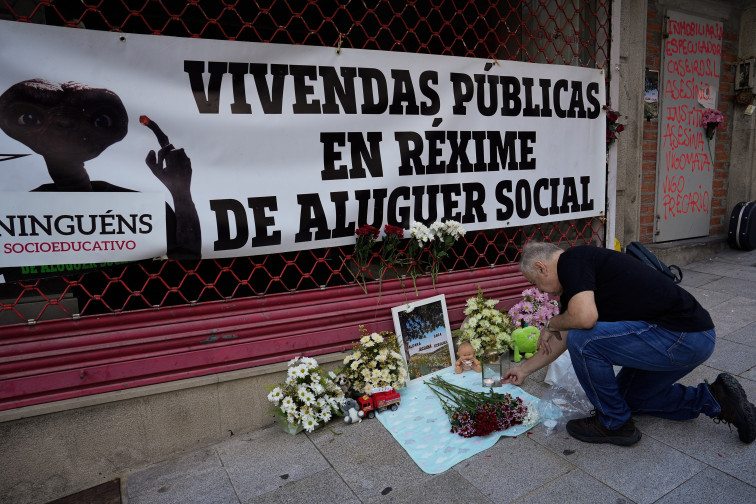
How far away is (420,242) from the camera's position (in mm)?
3824

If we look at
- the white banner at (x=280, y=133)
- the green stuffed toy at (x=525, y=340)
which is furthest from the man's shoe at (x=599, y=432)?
the white banner at (x=280, y=133)

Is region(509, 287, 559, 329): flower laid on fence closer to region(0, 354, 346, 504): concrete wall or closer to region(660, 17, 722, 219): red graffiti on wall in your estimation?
region(0, 354, 346, 504): concrete wall

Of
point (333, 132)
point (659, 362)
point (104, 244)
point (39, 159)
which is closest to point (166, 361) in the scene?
point (104, 244)

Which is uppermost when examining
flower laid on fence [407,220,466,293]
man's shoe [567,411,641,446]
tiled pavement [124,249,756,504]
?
flower laid on fence [407,220,466,293]

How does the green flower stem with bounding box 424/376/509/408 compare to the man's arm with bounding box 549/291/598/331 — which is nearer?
the man's arm with bounding box 549/291/598/331

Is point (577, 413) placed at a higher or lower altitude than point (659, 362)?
lower

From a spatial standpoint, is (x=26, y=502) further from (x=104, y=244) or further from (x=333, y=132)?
(x=333, y=132)

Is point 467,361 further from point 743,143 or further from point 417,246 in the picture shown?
point 743,143

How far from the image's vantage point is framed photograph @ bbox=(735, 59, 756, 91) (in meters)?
6.51

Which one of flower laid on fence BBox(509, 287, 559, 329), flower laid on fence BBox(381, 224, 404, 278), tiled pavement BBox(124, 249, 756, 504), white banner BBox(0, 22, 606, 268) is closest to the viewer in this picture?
tiled pavement BBox(124, 249, 756, 504)

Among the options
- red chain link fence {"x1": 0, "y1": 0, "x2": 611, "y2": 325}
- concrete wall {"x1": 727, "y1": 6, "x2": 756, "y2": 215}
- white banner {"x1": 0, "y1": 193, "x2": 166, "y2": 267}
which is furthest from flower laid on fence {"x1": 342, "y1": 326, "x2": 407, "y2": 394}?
concrete wall {"x1": 727, "y1": 6, "x2": 756, "y2": 215}

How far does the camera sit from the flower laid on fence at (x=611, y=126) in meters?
4.82

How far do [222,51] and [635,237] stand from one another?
4937 mm

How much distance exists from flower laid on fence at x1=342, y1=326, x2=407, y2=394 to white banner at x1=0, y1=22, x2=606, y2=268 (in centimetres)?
78
